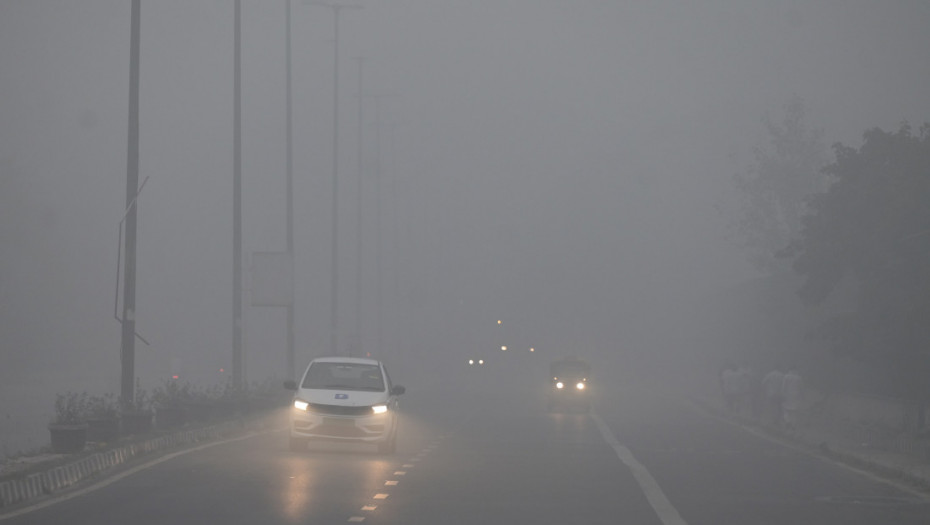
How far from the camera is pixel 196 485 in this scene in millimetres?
17234

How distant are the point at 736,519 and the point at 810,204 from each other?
95.5 ft

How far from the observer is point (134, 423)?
25.0m

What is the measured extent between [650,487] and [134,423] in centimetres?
1110

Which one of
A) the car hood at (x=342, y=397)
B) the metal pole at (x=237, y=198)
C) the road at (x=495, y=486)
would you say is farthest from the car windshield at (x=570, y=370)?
the car hood at (x=342, y=397)

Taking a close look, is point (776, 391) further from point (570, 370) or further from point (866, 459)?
point (570, 370)

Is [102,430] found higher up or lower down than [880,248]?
lower down

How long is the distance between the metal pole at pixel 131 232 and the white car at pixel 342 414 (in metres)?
4.26

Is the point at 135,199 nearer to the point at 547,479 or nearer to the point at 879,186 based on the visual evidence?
the point at 547,479

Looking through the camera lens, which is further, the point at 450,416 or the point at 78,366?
the point at 78,366

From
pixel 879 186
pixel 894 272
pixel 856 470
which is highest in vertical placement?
pixel 879 186

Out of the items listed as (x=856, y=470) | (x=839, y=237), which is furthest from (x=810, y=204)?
(x=856, y=470)

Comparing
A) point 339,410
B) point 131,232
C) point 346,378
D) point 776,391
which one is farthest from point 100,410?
point 776,391

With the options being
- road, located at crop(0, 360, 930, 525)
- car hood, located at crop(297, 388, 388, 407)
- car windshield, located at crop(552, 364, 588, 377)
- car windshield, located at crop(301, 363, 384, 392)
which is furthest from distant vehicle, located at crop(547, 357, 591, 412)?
car hood, located at crop(297, 388, 388, 407)

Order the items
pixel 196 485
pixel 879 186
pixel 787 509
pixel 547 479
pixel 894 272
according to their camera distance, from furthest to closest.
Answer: pixel 879 186 < pixel 894 272 < pixel 547 479 < pixel 196 485 < pixel 787 509
